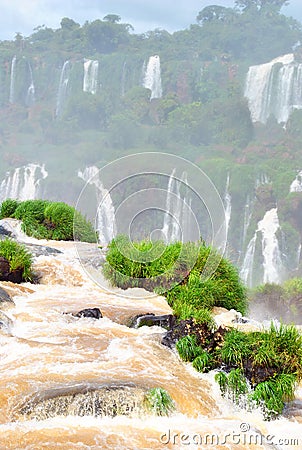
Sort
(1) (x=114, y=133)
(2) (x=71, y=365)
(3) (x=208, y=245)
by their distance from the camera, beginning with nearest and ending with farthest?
(2) (x=71, y=365) → (3) (x=208, y=245) → (1) (x=114, y=133)

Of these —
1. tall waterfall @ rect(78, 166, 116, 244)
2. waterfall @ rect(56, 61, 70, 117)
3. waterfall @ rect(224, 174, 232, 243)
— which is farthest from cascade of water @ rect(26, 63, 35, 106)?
tall waterfall @ rect(78, 166, 116, 244)

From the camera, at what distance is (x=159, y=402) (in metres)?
5.48

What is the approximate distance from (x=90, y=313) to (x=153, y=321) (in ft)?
3.23

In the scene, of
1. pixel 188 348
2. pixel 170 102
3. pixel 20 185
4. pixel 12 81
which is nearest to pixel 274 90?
pixel 170 102

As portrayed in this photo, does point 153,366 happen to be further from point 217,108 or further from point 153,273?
point 217,108

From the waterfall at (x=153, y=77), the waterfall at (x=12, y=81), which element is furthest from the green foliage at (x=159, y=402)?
the waterfall at (x=12, y=81)

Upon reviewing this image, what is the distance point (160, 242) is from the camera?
1130 centimetres

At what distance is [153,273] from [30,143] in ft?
175

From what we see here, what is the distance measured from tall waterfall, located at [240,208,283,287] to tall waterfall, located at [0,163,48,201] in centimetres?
2056

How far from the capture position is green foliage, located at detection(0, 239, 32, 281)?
417 inches

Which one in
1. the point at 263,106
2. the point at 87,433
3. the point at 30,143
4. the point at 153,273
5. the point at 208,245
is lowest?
the point at 87,433

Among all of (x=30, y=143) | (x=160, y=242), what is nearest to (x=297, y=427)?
(x=160, y=242)

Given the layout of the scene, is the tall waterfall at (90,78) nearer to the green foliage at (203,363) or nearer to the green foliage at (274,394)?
the green foliage at (203,363)

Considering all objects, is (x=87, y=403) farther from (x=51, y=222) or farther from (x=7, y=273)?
(x=51, y=222)
